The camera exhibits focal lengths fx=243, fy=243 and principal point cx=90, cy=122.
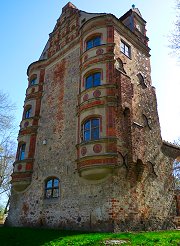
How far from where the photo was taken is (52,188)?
17922 mm

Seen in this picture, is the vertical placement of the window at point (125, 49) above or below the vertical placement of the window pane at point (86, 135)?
above

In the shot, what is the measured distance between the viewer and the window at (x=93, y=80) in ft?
57.7

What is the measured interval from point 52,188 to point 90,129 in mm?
5459

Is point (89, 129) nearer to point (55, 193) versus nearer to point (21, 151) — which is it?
point (55, 193)

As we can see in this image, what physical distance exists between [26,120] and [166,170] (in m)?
12.9

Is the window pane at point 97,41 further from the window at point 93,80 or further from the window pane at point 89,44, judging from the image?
the window at point 93,80

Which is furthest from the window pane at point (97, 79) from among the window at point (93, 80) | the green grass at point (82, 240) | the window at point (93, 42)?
the green grass at point (82, 240)

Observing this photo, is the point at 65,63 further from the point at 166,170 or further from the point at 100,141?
the point at 166,170

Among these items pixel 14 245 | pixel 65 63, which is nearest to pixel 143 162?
pixel 14 245

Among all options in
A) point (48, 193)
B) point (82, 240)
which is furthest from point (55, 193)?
point (82, 240)

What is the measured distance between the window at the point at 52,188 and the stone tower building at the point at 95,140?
2.8 inches

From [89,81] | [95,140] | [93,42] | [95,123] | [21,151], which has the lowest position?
[95,140]

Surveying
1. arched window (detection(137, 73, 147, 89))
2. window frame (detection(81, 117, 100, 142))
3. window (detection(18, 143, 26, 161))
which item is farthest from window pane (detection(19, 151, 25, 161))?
arched window (detection(137, 73, 147, 89))

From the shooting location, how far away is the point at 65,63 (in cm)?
2195
